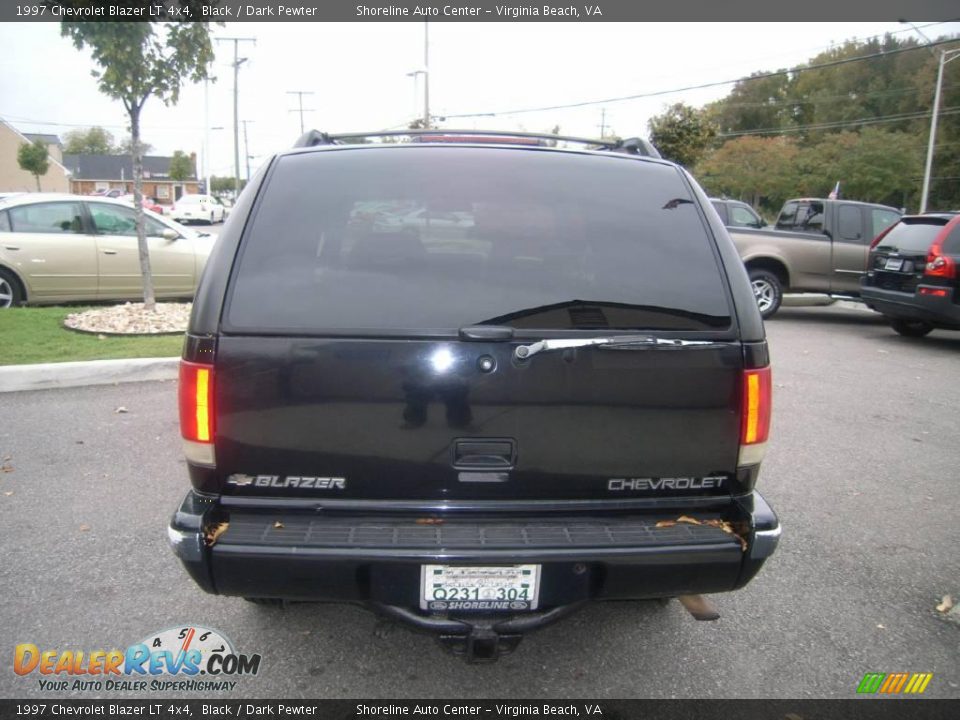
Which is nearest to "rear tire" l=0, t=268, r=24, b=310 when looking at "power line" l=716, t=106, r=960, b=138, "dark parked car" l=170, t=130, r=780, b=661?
"dark parked car" l=170, t=130, r=780, b=661

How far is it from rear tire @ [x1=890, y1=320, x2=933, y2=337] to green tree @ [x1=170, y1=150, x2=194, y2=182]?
71268 millimetres

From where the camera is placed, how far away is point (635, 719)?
2311mm

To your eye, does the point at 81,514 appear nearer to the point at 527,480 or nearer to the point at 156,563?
the point at 156,563

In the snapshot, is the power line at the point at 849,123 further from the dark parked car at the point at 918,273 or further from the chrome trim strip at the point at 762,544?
the chrome trim strip at the point at 762,544

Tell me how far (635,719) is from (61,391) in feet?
18.1

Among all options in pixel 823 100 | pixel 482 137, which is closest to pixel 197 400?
pixel 482 137

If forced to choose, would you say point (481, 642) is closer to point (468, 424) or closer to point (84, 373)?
point (468, 424)

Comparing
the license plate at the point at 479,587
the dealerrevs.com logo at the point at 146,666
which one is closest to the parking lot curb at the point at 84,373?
the dealerrevs.com logo at the point at 146,666

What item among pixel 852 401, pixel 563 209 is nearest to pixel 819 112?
pixel 852 401

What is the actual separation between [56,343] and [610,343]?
6.59 metres

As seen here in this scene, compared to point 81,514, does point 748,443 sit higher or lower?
higher

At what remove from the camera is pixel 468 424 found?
2.13 m

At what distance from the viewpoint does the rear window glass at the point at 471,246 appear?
2158 millimetres

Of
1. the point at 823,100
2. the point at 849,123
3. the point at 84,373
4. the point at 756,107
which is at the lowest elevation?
the point at 84,373
